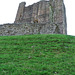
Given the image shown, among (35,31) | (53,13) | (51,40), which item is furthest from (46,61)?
(53,13)

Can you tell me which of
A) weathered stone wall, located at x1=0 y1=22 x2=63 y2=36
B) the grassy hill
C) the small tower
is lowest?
the grassy hill

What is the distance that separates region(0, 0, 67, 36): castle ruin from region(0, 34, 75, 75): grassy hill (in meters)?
2.75

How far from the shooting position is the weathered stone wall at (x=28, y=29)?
1300 centimetres

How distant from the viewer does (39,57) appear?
7223 mm

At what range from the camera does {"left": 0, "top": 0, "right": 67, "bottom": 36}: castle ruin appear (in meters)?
13.2

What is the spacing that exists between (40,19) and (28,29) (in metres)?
10.5

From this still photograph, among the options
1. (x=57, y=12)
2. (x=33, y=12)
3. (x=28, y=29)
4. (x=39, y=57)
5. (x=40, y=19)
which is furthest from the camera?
(x=33, y=12)

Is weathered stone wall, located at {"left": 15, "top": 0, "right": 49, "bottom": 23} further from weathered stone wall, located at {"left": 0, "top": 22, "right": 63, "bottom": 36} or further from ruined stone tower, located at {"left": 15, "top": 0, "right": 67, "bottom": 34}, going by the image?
weathered stone wall, located at {"left": 0, "top": 22, "right": 63, "bottom": 36}

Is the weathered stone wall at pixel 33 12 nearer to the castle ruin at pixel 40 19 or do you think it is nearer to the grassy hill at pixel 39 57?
the castle ruin at pixel 40 19

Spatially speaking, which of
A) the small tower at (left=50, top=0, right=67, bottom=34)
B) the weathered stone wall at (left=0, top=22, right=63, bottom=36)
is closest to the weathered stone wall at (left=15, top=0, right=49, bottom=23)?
the small tower at (left=50, top=0, right=67, bottom=34)

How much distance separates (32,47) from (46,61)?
225 cm

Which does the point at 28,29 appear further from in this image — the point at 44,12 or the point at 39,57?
the point at 44,12

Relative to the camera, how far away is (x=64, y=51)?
8.11m

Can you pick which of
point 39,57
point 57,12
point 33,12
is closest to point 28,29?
point 39,57
